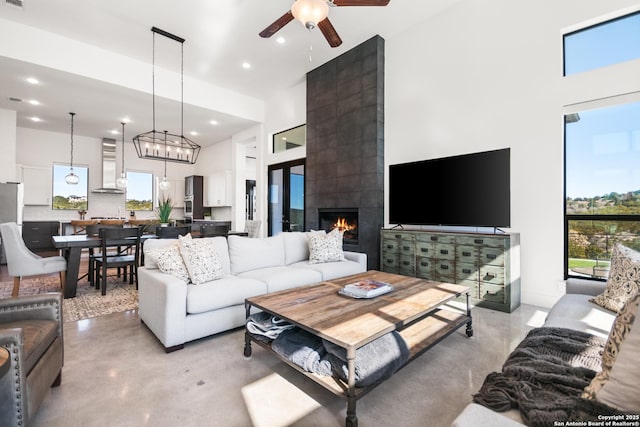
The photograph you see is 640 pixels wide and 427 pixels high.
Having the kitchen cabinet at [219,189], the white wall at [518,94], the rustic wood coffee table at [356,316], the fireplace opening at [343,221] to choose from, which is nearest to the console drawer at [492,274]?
the white wall at [518,94]

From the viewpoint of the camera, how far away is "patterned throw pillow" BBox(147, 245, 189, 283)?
8.79 ft

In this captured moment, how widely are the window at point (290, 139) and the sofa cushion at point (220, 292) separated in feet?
13.1

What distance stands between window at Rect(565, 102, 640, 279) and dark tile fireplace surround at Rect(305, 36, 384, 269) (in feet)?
7.74

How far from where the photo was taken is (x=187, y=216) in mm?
9570

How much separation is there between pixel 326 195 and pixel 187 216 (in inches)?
238

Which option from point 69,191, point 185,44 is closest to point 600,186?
point 185,44

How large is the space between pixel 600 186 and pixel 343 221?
340cm

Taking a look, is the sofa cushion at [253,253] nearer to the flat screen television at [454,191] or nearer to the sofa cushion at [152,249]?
the sofa cushion at [152,249]

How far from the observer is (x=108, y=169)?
8164 millimetres

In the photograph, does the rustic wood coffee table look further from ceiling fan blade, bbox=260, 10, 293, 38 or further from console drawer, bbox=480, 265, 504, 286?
ceiling fan blade, bbox=260, 10, 293, 38

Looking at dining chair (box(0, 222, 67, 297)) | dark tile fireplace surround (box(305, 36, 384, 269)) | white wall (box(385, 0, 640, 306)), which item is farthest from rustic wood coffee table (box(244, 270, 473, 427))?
dining chair (box(0, 222, 67, 297))

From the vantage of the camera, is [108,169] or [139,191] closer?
[108,169]

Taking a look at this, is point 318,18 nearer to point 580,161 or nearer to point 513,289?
point 580,161

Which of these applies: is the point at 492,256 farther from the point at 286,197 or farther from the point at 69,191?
the point at 69,191
